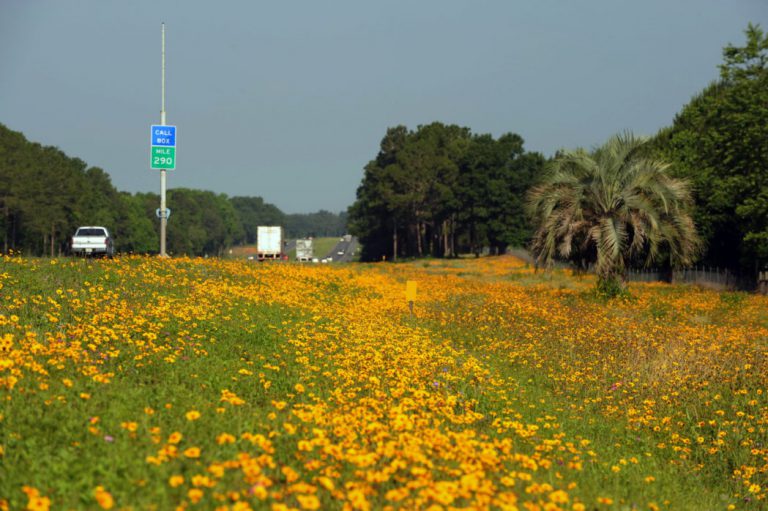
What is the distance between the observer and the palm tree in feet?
77.8

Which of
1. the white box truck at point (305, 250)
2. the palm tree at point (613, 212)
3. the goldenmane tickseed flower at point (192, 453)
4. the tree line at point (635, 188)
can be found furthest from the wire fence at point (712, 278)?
the white box truck at point (305, 250)

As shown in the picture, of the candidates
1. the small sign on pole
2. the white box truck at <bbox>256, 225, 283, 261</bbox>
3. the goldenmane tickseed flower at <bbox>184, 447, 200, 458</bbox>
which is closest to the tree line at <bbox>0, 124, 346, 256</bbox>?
the white box truck at <bbox>256, 225, 283, 261</bbox>

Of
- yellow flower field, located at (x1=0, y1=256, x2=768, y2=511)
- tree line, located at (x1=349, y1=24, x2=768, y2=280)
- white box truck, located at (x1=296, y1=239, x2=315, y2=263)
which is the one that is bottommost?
yellow flower field, located at (x1=0, y1=256, x2=768, y2=511)

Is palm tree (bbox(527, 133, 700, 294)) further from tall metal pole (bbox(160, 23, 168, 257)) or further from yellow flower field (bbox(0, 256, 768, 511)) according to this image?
tall metal pole (bbox(160, 23, 168, 257))

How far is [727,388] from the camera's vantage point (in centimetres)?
1133

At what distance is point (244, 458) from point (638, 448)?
603 centimetres

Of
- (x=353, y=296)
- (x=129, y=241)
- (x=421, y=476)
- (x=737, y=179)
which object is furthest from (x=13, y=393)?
(x=129, y=241)

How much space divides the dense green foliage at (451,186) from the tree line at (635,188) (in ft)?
0.55

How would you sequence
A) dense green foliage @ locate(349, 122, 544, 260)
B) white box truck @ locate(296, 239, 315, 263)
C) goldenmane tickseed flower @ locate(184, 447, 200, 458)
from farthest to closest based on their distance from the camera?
white box truck @ locate(296, 239, 315, 263), dense green foliage @ locate(349, 122, 544, 260), goldenmane tickseed flower @ locate(184, 447, 200, 458)

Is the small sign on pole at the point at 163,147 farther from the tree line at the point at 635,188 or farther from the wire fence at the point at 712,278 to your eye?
the wire fence at the point at 712,278

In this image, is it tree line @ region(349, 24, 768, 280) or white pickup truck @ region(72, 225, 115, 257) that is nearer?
tree line @ region(349, 24, 768, 280)

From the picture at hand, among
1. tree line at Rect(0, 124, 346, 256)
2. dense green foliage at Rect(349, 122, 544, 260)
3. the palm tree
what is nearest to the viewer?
the palm tree

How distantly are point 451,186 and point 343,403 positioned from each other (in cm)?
7525

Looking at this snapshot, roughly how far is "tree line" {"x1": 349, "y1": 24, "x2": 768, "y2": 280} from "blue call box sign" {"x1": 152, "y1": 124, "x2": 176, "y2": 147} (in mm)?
14661
